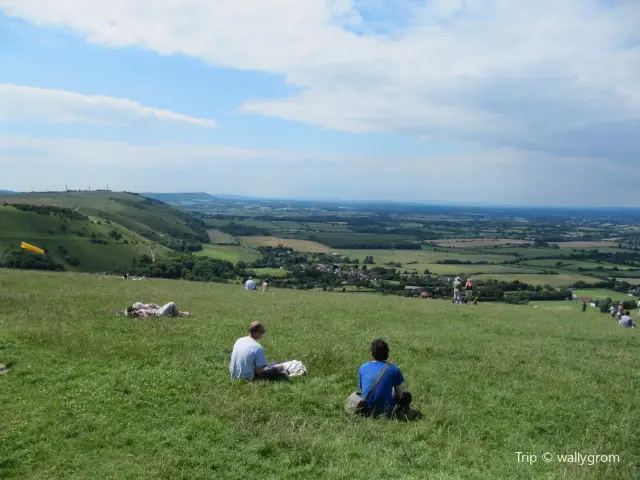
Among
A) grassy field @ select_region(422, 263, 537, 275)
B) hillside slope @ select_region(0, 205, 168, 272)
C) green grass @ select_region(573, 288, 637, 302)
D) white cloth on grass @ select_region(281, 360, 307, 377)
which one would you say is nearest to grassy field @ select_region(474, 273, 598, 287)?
grassy field @ select_region(422, 263, 537, 275)

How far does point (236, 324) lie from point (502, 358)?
11.6 metres

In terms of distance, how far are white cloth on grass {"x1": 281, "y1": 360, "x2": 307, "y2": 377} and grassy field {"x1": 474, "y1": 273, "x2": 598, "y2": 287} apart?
96.5 m

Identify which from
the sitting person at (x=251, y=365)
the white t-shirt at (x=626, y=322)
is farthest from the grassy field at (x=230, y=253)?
the sitting person at (x=251, y=365)

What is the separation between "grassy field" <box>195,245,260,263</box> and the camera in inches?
5832

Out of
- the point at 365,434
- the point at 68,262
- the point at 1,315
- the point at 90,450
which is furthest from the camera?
the point at 68,262

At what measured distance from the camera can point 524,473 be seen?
31.4 feet

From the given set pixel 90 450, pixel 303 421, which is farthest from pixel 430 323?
pixel 90 450

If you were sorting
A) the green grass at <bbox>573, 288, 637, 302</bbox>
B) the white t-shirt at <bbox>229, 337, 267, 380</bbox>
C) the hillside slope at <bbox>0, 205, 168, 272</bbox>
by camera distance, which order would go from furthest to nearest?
the hillside slope at <bbox>0, 205, 168, 272</bbox>, the green grass at <bbox>573, 288, 637, 302</bbox>, the white t-shirt at <bbox>229, 337, 267, 380</bbox>

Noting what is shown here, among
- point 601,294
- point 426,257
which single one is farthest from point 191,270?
point 426,257

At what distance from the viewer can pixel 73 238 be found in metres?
141

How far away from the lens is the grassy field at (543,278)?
102588 mm

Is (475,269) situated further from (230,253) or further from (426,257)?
(230,253)

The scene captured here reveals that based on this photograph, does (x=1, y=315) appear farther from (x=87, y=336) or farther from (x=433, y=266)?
(x=433, y=266)

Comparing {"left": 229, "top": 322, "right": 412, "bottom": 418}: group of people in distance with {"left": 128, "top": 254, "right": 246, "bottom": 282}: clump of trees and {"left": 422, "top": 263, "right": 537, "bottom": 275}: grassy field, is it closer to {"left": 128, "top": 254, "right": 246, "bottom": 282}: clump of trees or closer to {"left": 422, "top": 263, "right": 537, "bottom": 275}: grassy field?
{"left": 128, "top": 254, "right": 246, "bottom": 282}: clump of trees
